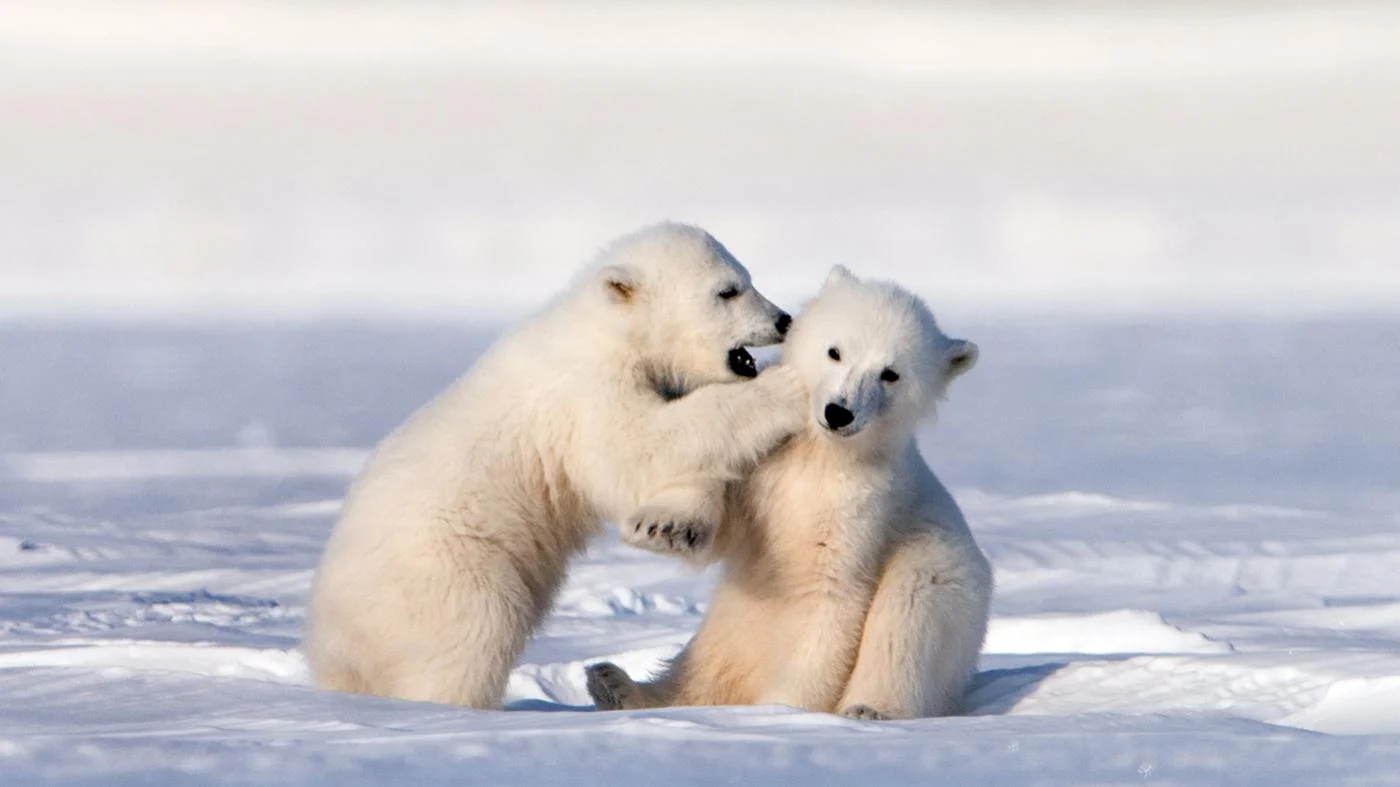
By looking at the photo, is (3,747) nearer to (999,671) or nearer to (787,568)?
(787,568)

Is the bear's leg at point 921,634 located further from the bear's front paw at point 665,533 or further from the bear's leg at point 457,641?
the bear's leg at point 457,641

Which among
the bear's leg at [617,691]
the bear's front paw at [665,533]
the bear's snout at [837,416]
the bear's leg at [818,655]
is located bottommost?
the bear's leg at [617,691]

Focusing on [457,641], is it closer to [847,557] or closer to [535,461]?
[535,461]

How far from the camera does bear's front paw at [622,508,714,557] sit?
12.7 ft

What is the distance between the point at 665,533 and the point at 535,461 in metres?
0.51

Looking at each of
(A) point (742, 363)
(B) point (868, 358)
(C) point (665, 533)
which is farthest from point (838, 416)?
(A) point (742, 363)

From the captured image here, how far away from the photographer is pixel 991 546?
8242 millimetres

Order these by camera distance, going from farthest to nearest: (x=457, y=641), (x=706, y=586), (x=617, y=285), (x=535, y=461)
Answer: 1. (x=706, y=586)
2. (x=617, y=285)
3. (x=535, y=461)
4. (x=457, y=641)

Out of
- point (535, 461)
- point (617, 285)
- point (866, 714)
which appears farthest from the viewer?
point (617, 285)

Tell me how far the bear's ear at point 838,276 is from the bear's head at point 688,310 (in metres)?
0.16

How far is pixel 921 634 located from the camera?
159 inches

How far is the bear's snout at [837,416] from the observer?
393cm

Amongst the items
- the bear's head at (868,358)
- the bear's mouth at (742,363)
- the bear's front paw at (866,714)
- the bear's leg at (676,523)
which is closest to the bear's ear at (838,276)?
the bear's head at (868,358)

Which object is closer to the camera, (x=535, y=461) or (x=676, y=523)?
(x=676, y=523)
